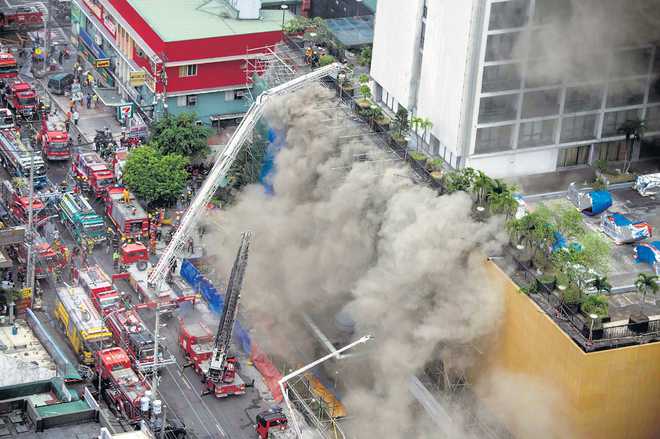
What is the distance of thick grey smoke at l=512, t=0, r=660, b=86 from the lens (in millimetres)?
81500

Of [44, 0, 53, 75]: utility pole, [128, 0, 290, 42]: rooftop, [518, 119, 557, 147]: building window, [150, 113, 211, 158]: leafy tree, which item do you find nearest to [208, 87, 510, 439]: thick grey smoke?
[518, 119, 557, 147]: building window

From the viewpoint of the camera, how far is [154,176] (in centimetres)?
9662

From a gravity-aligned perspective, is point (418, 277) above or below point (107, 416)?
above

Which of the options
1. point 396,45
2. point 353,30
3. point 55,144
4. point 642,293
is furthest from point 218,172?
point 642,293

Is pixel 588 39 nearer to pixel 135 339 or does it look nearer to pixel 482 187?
pixel 482 187

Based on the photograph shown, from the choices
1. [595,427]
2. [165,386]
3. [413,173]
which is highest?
[413,173]

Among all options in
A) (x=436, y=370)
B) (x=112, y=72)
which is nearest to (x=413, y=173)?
(x=436, y=370)

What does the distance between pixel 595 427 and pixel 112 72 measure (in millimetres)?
56138

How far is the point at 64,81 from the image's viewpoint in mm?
114188

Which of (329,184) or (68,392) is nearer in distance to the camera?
(68,392)

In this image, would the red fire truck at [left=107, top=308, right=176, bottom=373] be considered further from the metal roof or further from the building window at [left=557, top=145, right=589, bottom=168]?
the metal roof

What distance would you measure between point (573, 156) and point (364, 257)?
13437mm

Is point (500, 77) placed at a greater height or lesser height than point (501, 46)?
lesser

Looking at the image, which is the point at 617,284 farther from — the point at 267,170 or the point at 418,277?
the point at 267,170
